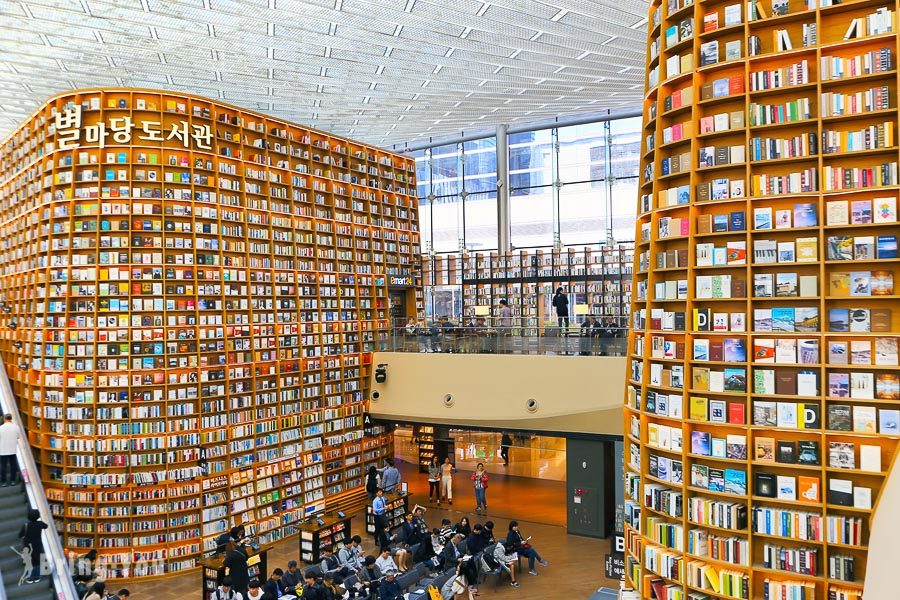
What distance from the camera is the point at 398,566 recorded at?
11.4m

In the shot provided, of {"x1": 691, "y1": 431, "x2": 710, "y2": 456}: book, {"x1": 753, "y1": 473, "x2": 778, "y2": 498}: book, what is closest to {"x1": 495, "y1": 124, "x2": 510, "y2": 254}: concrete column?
{"x1": 691, "y1": 431, "x2": 710, "y2": 456}: book

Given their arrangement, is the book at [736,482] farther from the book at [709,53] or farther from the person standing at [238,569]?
the person standing at [238,569]

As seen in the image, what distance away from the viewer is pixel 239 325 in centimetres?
1256

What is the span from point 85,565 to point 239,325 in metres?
4.73

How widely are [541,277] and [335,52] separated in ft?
34.9

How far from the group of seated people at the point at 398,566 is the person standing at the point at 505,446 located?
621 cm

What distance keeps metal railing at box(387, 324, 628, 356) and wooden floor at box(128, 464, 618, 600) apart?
373 cm

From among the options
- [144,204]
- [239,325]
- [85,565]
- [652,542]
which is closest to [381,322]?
[239,325]

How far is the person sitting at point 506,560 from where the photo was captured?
35.0 ft

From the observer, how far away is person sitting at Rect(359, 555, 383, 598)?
956 cm

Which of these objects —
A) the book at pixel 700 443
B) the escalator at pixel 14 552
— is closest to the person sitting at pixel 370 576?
the escalator at pixel 14 552

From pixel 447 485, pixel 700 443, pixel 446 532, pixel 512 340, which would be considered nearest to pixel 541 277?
pixel 512 340

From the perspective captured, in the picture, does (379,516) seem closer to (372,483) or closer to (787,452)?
(372,483)

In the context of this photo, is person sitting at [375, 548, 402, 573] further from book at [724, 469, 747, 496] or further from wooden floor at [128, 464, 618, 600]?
book at [724, 469, 747, 496]
